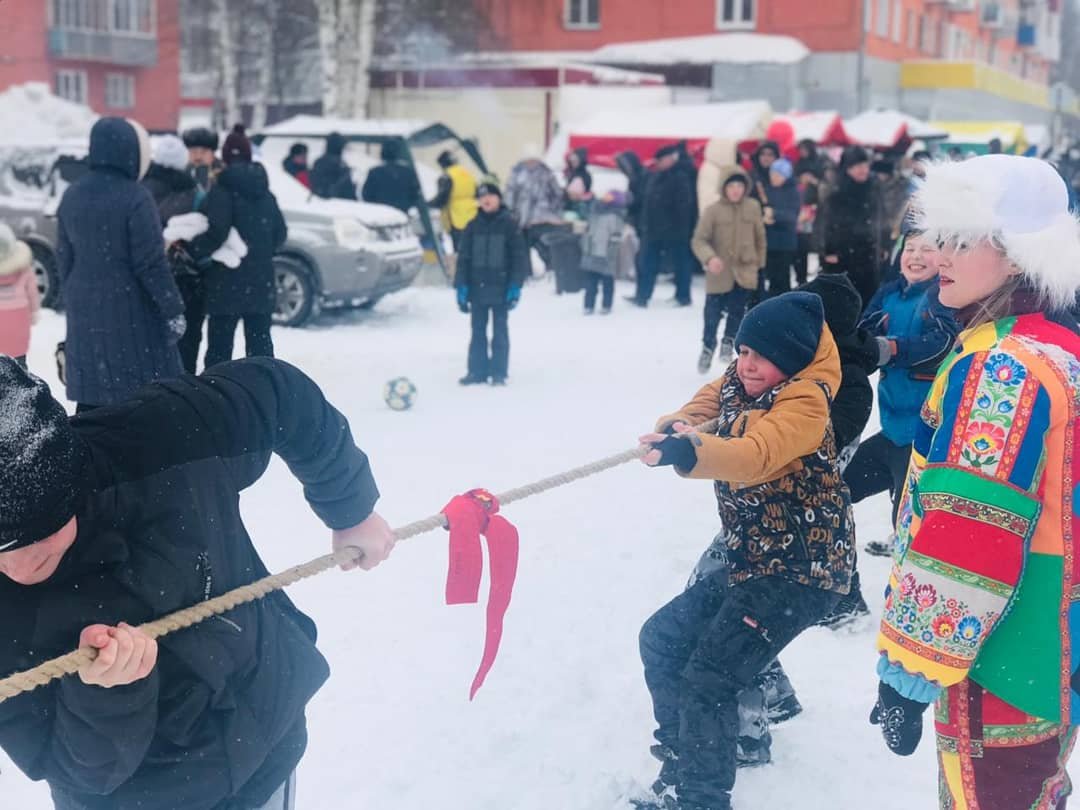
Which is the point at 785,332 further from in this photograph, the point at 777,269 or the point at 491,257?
the point at 777,269

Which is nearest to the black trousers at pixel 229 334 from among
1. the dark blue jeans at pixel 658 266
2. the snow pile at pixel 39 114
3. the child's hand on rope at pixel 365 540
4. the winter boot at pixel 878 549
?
the winter boot at pixel 878 549

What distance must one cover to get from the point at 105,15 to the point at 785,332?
1729 inches

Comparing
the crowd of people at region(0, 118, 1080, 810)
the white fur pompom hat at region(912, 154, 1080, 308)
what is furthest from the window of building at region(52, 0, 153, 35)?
the white fur pompom hat at region(912, 154, 1080, 308)

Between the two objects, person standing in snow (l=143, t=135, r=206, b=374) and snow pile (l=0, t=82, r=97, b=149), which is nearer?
person standing in snow (l=143, t=135, r=206, b=374)

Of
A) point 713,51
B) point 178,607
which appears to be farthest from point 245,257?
point 713,51

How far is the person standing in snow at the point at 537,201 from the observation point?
1605 centimetres

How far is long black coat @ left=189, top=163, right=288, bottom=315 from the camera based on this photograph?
780 cm

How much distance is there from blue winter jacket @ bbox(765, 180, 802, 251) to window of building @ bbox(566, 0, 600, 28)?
1147 inches

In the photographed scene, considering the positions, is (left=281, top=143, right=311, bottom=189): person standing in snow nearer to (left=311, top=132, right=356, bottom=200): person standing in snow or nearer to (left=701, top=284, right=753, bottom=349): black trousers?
(left=311, top=132, right=356, bottom=200): person standing in snow

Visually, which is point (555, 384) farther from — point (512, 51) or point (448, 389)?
point (512, 51)

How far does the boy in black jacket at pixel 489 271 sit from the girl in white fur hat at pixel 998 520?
741 cm

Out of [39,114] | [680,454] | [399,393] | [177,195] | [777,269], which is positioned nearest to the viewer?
[680,454]

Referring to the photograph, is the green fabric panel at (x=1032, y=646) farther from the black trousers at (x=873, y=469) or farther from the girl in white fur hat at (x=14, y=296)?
the girl in white fur hat at (x=14, y=296)

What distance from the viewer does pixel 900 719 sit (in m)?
2.32
